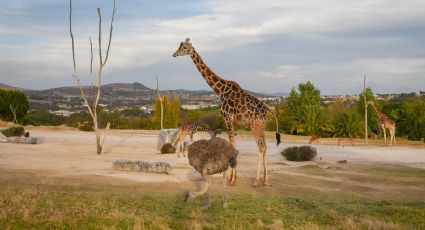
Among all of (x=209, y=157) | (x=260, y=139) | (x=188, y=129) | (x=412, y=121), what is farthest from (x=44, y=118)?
(x=209, y=157)

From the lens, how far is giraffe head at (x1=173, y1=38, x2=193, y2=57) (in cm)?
1766

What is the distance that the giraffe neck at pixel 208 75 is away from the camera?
17.5 metres

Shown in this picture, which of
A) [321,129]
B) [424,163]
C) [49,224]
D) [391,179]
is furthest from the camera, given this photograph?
[321,129]

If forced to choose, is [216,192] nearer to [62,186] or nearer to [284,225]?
[62,186]

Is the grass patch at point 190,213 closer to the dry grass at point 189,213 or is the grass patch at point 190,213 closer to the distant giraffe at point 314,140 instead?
the dry grass at point 189,213

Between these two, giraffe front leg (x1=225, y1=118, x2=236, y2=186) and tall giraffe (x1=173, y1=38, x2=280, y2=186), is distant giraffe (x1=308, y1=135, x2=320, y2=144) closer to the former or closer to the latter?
tall giraffe (x1=173, y1=38, x2=280, y2=186)

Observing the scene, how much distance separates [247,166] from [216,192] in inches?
366

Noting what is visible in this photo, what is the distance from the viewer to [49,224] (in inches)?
341

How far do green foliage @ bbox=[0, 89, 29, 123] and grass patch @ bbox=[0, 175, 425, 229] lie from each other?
53004 mm

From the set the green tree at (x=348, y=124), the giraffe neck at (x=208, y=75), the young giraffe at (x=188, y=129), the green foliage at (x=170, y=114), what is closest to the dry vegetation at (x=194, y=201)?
the giraffe neck at (x=208, y=75)

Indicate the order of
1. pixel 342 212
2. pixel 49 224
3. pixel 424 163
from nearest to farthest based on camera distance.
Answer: pixel 49 224 < pixel 342 212 < pixel 424 163

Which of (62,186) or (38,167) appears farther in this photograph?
(38,167)

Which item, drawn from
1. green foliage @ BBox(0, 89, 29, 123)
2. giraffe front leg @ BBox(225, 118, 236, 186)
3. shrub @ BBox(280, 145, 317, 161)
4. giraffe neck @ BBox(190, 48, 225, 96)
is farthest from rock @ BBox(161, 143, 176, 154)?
green foliage @ BBox(0, 89, 29, 123)

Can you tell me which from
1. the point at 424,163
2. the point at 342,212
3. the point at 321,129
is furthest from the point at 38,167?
the point at 321,129
